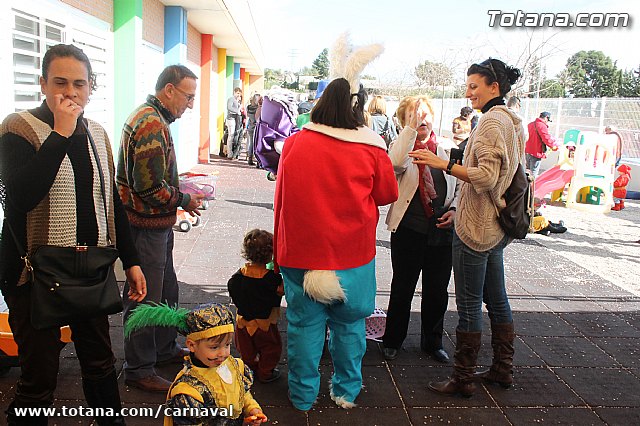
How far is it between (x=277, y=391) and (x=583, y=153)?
994 centimetres

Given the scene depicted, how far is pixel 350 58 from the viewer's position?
3424 mm

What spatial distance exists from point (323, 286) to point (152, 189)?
109 cm

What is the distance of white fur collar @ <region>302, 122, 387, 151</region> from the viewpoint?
317cm

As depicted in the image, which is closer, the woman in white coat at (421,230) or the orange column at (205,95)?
the woman in white coat at (421,230)

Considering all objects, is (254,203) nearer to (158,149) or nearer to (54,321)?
(158,149)

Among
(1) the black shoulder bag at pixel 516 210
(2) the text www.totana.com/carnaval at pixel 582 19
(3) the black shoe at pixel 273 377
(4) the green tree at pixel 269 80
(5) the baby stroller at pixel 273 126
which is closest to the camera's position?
(1) the black shoulder bag at pixel 516 210

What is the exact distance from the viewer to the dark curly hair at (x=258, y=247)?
3.69 metres

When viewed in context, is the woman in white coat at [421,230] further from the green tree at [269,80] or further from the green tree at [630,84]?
the green tree at [269,80]

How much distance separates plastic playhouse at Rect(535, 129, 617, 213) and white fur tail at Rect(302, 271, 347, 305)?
9.14m

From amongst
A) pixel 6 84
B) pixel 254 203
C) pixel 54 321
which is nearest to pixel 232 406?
pixel 54 321

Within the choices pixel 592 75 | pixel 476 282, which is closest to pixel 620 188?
pixel 476 282

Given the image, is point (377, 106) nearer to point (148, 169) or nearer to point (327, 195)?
point (327, 195)

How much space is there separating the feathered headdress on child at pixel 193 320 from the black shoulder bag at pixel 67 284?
0.17 m

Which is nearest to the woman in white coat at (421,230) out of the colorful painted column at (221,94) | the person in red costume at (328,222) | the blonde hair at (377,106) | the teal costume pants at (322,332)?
the person in red costume at (328,222)
